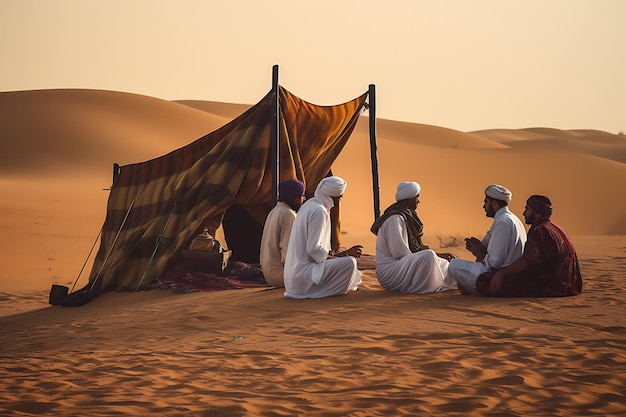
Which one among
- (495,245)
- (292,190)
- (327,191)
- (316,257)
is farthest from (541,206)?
(292,190)

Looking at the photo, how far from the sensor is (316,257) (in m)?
9.42

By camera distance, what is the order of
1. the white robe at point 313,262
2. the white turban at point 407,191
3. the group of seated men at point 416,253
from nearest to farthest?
the group of seated men at point 416,253 < the white robe at point 313,262 < the white turban at point 407,191

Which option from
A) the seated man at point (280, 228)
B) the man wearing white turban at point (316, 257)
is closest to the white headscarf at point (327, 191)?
the man wearing white turban at point (316, 257)

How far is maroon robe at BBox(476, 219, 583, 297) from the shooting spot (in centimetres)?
870

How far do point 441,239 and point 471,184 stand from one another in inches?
524

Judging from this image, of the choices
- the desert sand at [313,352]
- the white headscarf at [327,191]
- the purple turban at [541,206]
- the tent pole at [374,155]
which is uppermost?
the tent pole at [374,155]

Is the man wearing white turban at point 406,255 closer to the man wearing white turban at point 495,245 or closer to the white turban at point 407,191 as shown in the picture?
the white turban at point 407,191

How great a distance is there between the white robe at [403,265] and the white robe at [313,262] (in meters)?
0.42

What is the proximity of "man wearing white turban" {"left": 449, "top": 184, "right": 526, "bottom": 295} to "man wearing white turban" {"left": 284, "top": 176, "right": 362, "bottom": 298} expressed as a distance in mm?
1208

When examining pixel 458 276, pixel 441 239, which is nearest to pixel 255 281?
pixel 458 276

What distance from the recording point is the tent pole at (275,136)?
38.5 feet

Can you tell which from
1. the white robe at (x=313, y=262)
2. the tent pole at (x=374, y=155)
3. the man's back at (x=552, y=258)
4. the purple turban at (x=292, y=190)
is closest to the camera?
the man's back at (x=552, y=258)

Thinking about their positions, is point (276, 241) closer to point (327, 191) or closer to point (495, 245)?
point (327, 191)

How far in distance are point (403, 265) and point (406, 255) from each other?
118 mm
